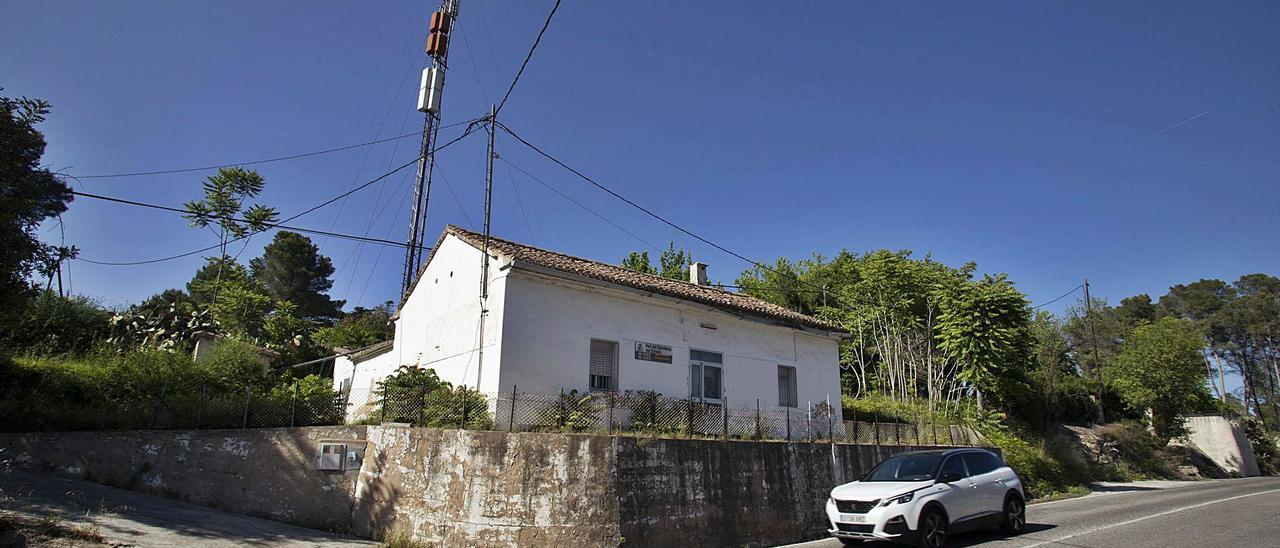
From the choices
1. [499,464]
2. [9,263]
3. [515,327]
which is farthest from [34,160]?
[499,464]

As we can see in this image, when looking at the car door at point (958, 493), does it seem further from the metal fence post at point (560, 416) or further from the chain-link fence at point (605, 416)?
the metal fence post at point (560, 416)

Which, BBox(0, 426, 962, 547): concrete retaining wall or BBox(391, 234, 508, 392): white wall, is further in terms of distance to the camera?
BBox(391, 234, 508, 392): white wall

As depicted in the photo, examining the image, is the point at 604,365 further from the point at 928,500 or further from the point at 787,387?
the point at 928,500

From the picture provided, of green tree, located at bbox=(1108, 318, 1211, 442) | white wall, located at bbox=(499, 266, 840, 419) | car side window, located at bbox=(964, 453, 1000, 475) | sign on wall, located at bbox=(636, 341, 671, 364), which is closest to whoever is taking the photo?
car side window, located at bbox=(964, 453, 1000, 475)

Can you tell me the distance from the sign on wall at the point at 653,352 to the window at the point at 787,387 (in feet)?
15.6

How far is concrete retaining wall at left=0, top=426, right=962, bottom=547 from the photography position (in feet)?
35.0

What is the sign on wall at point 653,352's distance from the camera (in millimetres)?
16753

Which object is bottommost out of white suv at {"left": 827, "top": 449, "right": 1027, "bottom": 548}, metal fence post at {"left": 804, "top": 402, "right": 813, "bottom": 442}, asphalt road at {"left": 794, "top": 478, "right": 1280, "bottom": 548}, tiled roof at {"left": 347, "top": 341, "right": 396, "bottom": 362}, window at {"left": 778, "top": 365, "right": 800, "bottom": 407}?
asphalt road at {"left": 794, "top": 478, "right": 1280, "bottom": 548}

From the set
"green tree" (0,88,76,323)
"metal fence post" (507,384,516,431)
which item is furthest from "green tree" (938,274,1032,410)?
"green tree" (0,88,76,323)

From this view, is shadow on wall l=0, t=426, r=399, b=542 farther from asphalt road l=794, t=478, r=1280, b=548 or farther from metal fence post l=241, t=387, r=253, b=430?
asphalt road l=794, t=478, r=1280, b=548

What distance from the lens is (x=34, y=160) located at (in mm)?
16781

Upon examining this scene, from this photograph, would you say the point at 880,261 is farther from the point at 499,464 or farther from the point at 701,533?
the point at 499,464

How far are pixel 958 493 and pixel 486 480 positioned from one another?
317 inches

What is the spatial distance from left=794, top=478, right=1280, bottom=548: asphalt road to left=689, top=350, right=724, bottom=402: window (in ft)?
18.7
